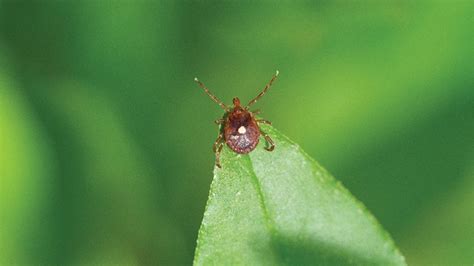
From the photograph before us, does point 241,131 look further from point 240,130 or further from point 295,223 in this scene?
point 295,223

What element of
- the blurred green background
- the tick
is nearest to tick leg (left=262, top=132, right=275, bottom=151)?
the tick

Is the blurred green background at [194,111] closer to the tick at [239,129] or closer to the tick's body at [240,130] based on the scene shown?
the tick at [239,129]

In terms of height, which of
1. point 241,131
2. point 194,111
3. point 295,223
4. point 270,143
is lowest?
point 295,223

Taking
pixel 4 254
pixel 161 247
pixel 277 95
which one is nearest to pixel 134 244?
pixel 161 247

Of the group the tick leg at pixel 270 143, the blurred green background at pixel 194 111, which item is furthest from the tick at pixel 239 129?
the blurred green background at pixel 194 111

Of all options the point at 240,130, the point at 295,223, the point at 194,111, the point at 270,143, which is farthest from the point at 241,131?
the point at 194,111

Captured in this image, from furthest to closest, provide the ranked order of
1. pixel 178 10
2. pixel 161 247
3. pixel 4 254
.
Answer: pixel 178 10, pixel 161 247, pixel 4 254

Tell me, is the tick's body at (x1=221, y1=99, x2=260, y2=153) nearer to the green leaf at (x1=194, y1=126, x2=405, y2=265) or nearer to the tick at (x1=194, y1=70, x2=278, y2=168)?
the tick at (x1=194, y1=70, x2=278, y2=168)

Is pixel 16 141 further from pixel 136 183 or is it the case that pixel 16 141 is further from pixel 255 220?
pixel 255 220
